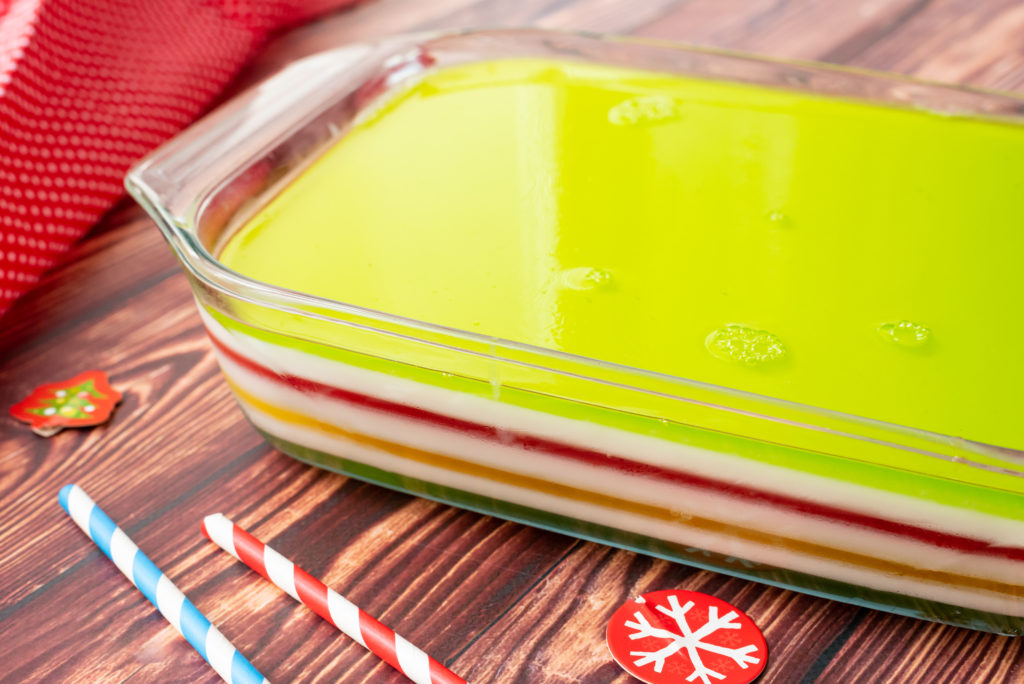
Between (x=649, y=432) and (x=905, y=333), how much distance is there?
0.22 metres

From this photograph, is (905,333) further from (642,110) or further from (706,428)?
(642,110)

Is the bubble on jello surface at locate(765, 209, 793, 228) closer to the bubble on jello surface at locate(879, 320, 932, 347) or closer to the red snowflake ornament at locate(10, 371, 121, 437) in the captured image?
the bubble on jello surface at locate(879, 320, 932, 347)

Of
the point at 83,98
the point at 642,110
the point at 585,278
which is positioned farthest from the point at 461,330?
the point at 83,98

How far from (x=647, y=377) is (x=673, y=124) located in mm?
416

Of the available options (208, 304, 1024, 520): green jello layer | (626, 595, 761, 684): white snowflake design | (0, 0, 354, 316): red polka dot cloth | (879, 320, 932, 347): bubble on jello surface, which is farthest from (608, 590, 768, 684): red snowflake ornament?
(0, 0, 354, 316): red polka dot cloth

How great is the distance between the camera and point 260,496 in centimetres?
80

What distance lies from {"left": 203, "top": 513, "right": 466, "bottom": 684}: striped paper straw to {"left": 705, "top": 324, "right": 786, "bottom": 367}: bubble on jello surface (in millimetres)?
284

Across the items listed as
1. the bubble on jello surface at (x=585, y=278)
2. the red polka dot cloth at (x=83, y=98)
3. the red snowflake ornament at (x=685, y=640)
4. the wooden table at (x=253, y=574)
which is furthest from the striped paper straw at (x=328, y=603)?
the red polka dot cloth at (x=83, y=98)

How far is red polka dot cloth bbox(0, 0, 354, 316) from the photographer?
1.02m

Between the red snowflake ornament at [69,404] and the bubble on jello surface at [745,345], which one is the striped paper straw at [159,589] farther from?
the bubble on jello surface at [745,345]

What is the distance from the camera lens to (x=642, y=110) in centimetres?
96

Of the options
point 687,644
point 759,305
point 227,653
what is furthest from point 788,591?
point 227,653

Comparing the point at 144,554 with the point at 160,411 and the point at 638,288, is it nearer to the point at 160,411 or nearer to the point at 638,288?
the point at 160,411

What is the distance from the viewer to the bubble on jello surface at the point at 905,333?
0.70m
